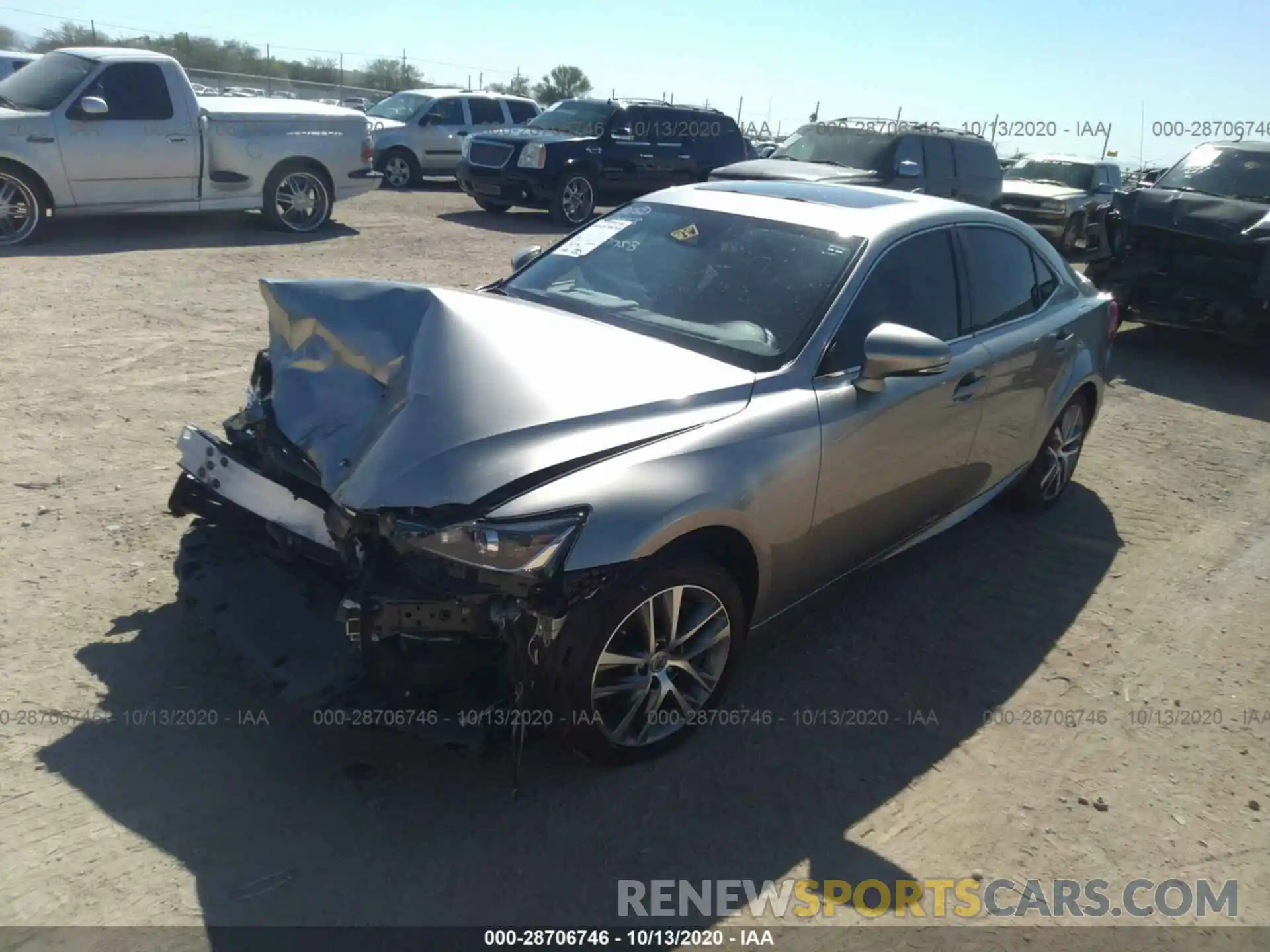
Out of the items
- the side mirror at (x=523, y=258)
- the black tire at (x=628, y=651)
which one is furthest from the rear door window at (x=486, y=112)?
the black tire at (x=628, y=651)

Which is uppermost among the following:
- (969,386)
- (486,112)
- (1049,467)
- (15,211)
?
(486,112)

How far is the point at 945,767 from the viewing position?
3596 mm

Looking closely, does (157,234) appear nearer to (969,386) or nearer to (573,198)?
(573,198)

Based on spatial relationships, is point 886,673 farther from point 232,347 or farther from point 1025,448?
point 232,347

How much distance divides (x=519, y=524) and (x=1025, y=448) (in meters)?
3.25

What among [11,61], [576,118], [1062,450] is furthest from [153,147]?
[1062,450]

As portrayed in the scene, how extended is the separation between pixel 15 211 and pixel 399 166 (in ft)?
30.5

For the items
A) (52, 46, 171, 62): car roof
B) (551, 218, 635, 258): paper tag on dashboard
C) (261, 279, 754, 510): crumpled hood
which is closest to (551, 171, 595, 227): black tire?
(52, 46, 171, 62): car roof

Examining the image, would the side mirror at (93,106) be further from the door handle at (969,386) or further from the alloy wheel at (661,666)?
the alloy wheel at (661,666)

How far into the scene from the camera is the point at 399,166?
18969 mm

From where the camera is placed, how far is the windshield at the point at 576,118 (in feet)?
51.3

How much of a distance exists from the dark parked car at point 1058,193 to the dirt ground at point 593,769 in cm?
1131

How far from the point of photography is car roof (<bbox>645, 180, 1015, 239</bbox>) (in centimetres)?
428

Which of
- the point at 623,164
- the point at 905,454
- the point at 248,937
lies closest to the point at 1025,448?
the point at 905,454
